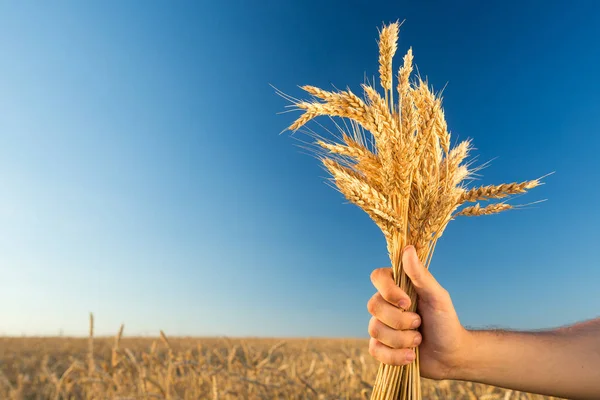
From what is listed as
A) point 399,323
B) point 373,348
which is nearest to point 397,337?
point 399,323

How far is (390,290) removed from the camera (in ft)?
7.27

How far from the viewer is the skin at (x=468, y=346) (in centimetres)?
224

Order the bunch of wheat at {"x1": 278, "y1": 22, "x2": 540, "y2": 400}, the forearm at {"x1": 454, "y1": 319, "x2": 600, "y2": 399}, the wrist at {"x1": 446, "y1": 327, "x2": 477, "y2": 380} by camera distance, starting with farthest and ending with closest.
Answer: the forearm at {"x1": 454, "y1": 319, "x2": 600, "y2": 399} → the wrist at {"x1": 446, "y1": 327, "x2": 477, "y2": 380} → the bunch of wheat at {"x1": 278, "y1": 22, "x2": 540, "y2": 400}

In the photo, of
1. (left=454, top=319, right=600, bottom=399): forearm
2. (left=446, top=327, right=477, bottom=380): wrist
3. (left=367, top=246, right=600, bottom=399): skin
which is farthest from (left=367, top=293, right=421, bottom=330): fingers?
(left=454, top=319, right=600, bottom=399): forearm

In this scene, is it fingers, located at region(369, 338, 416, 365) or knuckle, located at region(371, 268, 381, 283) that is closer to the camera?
fingers, located at region(369, 338, 416, 365)

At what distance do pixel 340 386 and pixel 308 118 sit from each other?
3.50 m

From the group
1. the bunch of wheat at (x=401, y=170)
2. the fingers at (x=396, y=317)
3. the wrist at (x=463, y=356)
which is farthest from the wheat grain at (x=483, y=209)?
A: the wrist at (x=463, y=356)

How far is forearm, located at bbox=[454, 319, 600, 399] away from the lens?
2.65 meters

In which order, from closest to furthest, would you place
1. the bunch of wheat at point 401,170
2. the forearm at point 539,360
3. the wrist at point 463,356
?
1. the bunch of wheat at point 401,170
2. the wrist at point 463,356
3. the forearm at point 539,360

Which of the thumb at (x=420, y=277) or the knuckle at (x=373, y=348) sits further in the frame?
the knuckle at (x=373, y=348)

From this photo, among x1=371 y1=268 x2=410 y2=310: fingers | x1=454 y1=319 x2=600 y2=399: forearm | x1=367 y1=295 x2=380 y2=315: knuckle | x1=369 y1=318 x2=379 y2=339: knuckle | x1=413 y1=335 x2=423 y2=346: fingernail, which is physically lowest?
x1=454 y1=319 x2=600 y2=399: forearm

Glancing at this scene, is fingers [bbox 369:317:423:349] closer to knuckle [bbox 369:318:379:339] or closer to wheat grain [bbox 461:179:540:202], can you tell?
knuckle [bbox 369:318:379:339]

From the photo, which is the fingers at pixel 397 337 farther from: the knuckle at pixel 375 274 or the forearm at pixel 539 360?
the forearm at pixel 539 360

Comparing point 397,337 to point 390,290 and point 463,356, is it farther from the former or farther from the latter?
point 463,356
